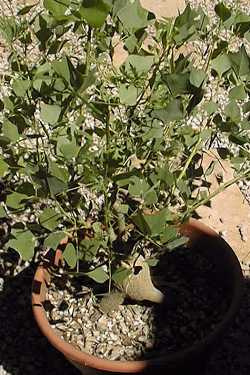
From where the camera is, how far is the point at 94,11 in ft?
5.11

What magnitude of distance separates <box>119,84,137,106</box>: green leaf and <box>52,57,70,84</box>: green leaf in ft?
0.43

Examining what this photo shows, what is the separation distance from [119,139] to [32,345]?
89 cm

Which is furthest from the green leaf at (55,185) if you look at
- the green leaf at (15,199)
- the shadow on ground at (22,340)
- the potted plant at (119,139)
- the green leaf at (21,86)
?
the shadow on ground at (22,340)

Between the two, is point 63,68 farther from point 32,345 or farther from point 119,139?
point 32,345

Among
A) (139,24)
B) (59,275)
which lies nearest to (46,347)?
(59,275)

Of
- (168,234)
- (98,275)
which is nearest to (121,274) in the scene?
(98,275)

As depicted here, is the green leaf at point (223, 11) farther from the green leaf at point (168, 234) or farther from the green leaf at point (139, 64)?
the green leaf at point (168, 234)

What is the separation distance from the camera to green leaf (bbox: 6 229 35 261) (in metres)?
2.05

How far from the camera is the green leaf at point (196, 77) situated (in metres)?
1.83

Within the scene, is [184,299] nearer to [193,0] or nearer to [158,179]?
[158,179]

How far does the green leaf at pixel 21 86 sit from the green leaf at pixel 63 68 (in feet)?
0.47

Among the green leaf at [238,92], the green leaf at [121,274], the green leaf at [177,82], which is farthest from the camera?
the green leaf at [121,274]

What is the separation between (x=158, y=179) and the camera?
2080 mm

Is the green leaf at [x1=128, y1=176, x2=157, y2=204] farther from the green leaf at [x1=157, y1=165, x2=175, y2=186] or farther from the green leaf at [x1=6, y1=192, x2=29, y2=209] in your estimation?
the green leaf at [x1=6, y1=192, x2=29, y2=209]
